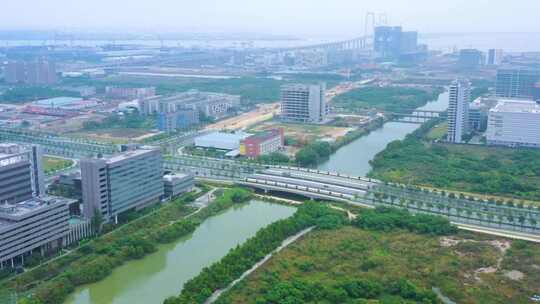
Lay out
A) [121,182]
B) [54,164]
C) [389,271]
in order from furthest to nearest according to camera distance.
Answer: [54,164], [121,182], [389,271]

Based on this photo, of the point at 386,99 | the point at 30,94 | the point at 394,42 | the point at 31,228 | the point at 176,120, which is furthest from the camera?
the point at 394,42

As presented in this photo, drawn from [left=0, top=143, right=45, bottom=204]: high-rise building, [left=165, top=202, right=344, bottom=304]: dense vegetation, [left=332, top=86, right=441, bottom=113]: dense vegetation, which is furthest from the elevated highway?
[left=332, top=86, right=441, bottom=113]: dense vegetation

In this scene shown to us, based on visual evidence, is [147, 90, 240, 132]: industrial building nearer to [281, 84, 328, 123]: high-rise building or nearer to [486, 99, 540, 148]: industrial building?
[281, 84, 328, 123]: high-rise building

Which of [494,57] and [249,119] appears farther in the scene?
[494,57]

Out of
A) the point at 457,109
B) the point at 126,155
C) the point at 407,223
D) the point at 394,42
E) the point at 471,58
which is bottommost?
the point at 407,223

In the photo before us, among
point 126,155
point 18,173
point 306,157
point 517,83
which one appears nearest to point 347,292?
point 126,155

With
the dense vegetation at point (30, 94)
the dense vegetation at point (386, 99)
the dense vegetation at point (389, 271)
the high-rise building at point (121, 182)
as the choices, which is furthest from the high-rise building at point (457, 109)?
the dense vegetation at point (30, 94)

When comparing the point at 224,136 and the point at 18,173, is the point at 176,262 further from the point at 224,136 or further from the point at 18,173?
the point at 224,136
